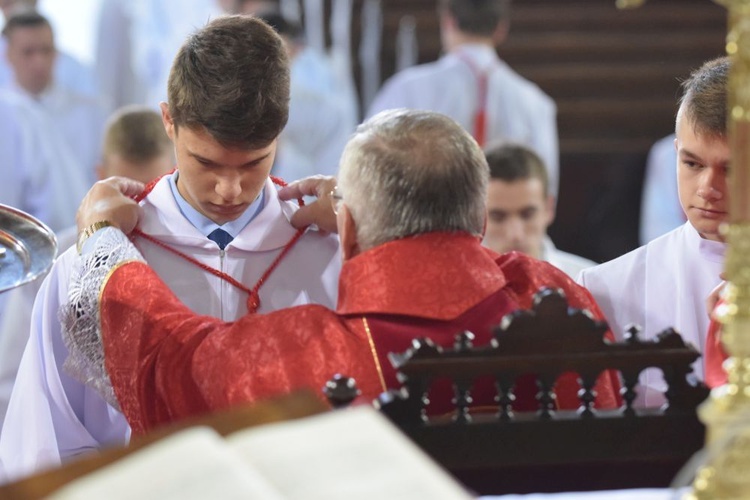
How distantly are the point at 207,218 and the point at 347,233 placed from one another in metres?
0.58

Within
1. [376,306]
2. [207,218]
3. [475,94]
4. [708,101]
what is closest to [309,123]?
[475,94]

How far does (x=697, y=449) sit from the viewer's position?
1879 mm

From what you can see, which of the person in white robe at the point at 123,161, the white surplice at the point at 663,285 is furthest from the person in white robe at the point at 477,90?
the white surplice at the point at 663,285

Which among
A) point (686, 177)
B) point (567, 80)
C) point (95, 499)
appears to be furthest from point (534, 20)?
point (95, 499)

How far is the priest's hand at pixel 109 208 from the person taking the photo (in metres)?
2.50

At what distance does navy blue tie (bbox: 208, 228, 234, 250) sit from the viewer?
2668mm

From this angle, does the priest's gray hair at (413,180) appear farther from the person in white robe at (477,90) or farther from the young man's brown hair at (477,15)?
the person in white robe at (477,90)

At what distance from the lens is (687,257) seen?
2.70m

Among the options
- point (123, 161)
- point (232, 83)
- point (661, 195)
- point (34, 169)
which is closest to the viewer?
point (232, 83)

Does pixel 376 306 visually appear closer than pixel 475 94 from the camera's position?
Yes

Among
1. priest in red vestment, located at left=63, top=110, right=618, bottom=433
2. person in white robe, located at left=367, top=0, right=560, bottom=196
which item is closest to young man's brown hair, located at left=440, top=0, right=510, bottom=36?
person in white robe, located at left=367, top=0, right=560, bottom=196

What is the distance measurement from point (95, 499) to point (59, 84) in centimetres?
670

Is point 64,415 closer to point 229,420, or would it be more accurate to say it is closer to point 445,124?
point 445,124

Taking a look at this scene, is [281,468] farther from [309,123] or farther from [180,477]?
[309,123]
